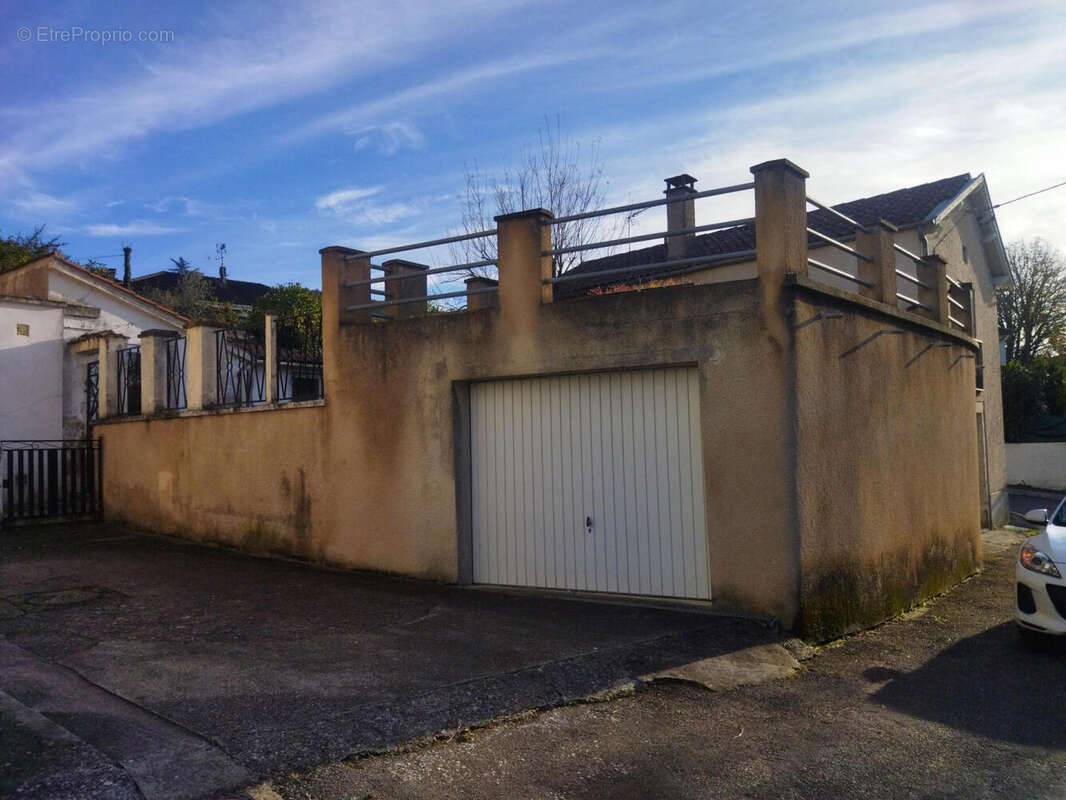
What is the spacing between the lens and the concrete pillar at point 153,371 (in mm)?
12211

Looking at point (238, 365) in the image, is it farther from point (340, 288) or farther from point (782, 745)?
point (782, 745)

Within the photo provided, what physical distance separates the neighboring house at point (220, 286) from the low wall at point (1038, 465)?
33.3 meters

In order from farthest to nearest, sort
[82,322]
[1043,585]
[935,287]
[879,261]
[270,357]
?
[82,322], [935,287], [270,357], [879,261], [1043,585]

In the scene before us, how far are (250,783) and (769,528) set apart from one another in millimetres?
4601

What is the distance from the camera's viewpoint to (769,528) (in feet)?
23.1

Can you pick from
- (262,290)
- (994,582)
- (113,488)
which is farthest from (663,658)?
(262,290)

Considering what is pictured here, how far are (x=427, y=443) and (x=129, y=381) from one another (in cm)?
686

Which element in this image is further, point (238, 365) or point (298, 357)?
point (238, 365)

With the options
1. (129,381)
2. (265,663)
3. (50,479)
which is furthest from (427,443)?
(50,479)

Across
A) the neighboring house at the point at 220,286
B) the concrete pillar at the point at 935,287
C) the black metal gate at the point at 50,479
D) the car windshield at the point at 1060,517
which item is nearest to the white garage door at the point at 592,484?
the car windshield at the point at 1060,517

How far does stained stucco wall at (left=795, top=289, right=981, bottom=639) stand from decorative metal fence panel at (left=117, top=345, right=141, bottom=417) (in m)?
10.2

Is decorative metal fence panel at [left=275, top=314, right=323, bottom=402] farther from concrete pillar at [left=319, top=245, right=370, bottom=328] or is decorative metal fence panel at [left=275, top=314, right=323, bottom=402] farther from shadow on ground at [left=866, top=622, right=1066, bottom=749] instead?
shadow on ground at [left=866, top=622, right=1066, bottom=749]

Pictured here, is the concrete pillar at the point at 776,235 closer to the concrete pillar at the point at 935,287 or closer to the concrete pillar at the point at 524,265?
the concrete pillar at the point at 524,265

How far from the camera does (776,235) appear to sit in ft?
23.5
